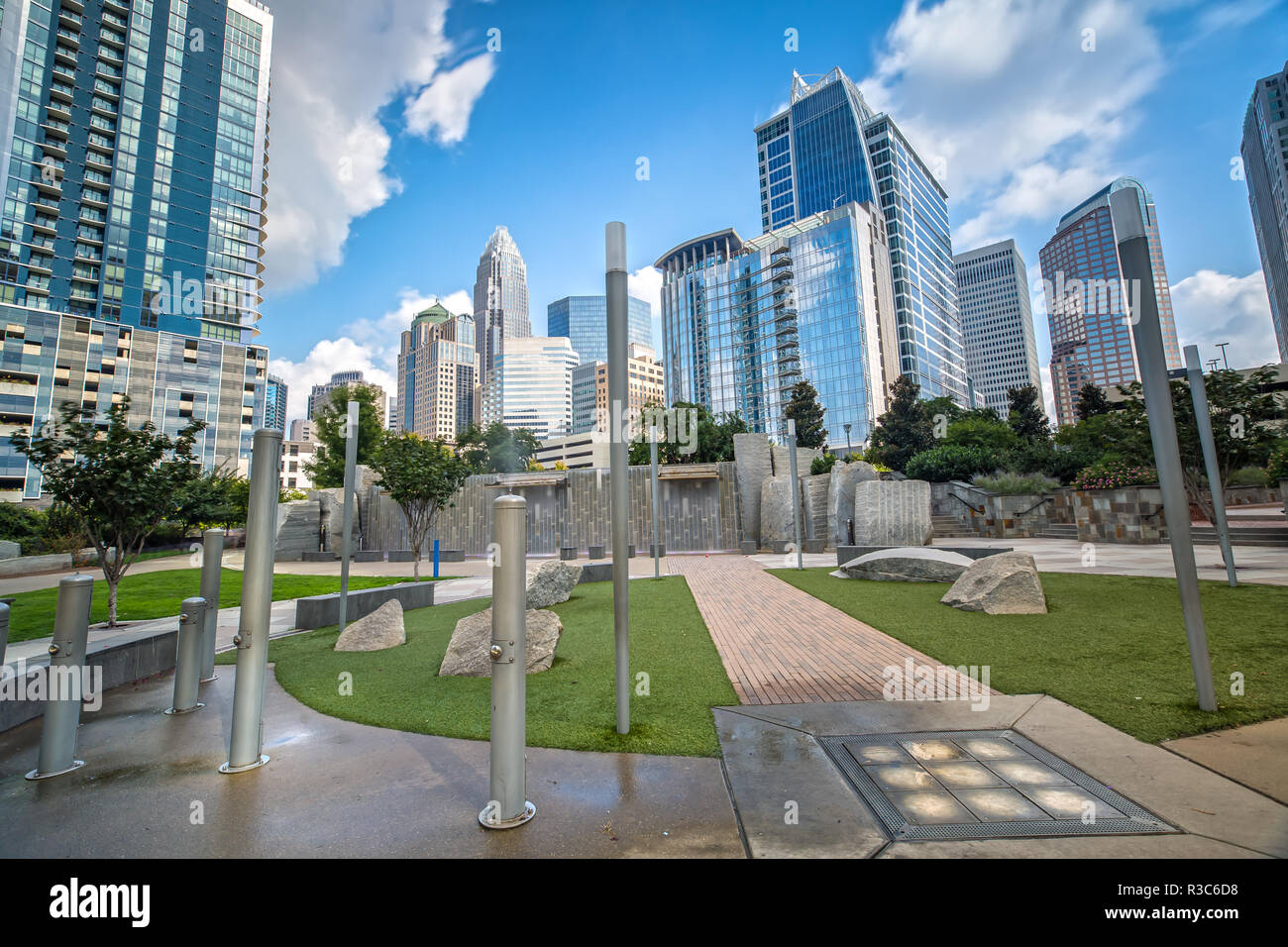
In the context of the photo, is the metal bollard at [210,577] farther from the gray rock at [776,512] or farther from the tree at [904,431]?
the tree at [904,431]

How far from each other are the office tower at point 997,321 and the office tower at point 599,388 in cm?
8455

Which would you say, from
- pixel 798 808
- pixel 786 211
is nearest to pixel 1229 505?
pixel 798 808

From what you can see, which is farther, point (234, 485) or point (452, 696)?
point (234, 485)

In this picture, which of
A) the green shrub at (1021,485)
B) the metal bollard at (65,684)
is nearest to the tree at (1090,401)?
the green shrub at (1021,485)

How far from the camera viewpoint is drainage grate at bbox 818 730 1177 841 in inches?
95.3

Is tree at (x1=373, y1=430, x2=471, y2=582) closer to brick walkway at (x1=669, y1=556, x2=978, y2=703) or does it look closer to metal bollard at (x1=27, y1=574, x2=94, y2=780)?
brick walkway at (x1=669, y1=556, x2=978, y2=703)

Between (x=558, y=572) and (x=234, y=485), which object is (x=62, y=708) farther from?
(x=234, y=485)

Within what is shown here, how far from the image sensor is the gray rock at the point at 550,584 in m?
9.18

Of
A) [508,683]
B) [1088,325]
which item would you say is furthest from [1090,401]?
[1088,325]

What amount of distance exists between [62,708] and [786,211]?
129299 millimetres

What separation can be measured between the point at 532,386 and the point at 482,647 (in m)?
169

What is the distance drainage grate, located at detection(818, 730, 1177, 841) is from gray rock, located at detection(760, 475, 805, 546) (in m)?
18.0

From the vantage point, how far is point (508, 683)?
2744mm

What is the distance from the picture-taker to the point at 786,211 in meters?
115
